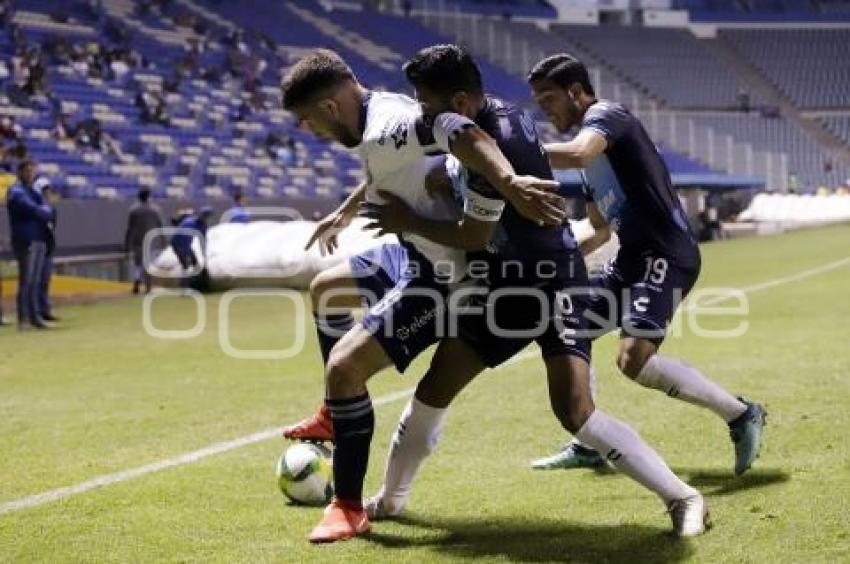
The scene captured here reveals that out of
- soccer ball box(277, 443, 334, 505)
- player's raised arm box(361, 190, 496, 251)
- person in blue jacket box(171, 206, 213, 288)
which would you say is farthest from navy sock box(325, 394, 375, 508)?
person in blue jacket box(171, 206, 213, 288)

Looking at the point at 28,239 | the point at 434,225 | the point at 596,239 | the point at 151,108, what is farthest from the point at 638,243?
the point at 151,108

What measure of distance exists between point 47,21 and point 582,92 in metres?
29.8

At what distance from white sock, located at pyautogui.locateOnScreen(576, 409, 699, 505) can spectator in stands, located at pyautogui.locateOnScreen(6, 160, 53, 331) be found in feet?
40.3

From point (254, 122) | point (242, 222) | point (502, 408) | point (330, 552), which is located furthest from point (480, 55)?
point (330, 552)

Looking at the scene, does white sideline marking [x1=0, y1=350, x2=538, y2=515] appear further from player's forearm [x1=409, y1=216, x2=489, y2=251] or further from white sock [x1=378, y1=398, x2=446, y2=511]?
player's forearm [x1=409, y1=216, x2=489, y2=251]

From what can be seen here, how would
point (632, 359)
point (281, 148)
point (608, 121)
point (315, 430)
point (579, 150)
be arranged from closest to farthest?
point (579, 150)
point (608, 121)
point (632, 359)
point (315, 430)
point (281, 148)

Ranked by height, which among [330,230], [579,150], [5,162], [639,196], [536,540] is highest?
[579,150]

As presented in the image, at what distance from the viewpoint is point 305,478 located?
5.82 metres

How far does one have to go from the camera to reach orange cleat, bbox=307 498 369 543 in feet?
16.5

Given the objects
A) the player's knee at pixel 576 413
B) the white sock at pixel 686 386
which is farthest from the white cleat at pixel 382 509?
the white sock at pixel 686 386

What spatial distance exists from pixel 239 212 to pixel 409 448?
19682 mm

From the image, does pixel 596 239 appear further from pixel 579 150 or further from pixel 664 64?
pixel 664 64

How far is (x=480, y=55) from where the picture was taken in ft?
181

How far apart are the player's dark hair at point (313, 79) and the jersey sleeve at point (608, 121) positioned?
1.17 meters
